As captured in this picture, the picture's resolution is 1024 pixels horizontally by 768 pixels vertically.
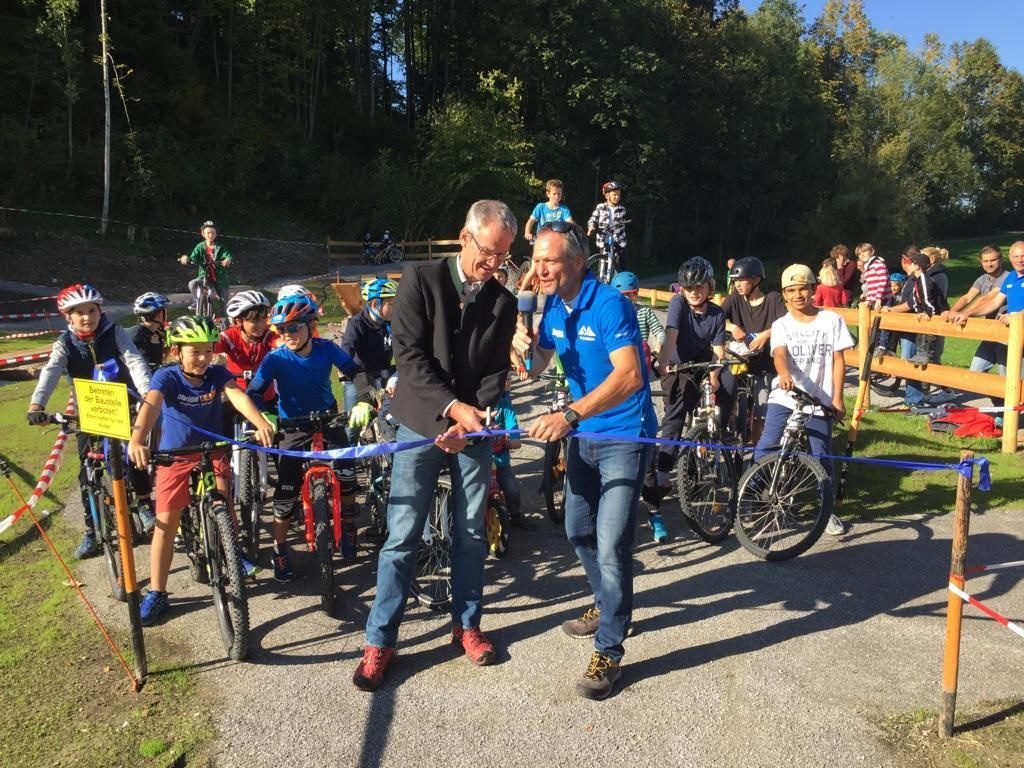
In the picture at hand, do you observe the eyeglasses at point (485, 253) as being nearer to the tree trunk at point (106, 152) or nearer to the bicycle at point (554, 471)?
the bicycle at point (554, 471)

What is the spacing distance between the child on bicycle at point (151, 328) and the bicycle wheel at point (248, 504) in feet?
6.37

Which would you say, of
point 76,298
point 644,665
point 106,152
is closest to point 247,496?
point 76,298

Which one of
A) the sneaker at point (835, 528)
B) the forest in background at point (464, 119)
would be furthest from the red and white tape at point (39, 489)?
the forest in background at point (464, 119)

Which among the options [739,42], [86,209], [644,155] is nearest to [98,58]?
[86,209]

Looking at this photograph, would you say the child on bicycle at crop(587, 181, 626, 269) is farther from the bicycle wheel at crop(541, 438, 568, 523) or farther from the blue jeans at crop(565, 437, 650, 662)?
the blue jeans at crop(565, 437, 650, 662)

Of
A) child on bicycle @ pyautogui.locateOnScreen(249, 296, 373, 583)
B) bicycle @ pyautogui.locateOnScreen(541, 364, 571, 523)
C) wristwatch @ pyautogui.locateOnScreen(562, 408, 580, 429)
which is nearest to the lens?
wristwatch @ pyautogui.locateOnScreen(562, 408, 580, 429)

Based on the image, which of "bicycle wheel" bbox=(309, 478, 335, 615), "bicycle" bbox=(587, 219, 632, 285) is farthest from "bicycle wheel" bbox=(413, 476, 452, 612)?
"bicycle" bbox=(587, 219, 632, 285)

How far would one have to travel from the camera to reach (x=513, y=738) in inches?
143

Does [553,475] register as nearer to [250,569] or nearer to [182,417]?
[250,569]

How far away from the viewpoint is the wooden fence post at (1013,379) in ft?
27.4

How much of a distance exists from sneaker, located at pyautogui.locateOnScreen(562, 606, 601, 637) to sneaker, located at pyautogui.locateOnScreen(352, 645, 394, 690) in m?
1.04

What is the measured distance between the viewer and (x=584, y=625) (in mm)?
4590

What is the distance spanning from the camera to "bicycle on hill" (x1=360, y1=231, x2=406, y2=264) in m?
33.9

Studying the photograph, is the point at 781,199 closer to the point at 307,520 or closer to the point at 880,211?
the point at 880,211
